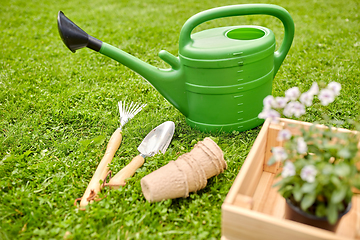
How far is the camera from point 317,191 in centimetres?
98

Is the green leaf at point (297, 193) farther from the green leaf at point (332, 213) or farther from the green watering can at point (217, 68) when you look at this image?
the green watering can at point (217, 68)

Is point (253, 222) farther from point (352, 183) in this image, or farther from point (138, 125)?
point (138, 125)

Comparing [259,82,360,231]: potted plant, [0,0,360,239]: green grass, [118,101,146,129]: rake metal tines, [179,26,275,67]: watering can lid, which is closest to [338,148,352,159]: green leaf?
[259,82,360,231]: potted plant

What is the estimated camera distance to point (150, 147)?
1800 mm

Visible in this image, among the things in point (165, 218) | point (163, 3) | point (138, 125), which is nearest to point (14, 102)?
point (138, 125)

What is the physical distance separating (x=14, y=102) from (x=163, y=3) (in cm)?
331

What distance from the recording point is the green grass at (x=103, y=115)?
54.2 inches

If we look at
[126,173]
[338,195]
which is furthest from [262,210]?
[126,173]

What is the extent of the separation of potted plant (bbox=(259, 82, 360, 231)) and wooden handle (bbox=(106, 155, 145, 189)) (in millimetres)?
790

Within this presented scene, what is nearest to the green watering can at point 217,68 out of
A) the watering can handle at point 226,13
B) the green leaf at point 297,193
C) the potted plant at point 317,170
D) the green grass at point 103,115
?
the watering can handle at point 226,13

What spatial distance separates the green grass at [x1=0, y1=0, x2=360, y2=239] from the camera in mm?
1378

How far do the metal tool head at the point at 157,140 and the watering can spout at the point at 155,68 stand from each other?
165 mm

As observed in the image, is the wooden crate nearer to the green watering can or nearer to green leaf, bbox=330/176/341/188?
green leaf, bbox=330/176/341/188

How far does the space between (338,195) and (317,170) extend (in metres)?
0.09
